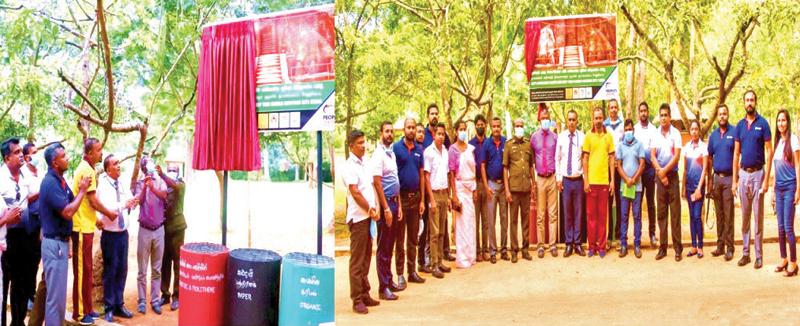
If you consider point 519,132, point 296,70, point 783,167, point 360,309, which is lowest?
point 360,309

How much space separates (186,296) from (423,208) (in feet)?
5.08

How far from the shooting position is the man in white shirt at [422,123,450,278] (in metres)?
4.67

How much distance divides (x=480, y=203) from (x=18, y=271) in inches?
115

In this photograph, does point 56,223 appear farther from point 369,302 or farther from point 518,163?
point 518,163

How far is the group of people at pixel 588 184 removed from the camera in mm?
4379

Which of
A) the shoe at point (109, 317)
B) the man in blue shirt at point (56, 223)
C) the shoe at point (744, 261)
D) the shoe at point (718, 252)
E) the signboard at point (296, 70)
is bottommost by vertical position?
the shoe at point (109, 317)

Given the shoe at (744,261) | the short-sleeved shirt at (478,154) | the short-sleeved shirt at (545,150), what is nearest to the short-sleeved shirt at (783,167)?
the shoe at (744,261)

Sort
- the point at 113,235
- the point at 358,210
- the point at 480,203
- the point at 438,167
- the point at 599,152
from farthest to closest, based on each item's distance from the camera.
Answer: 1. the point at 480,203
2. the point at 599,152
3. the point at 438,167
4. the point at 113,235
5. the point at 358,210

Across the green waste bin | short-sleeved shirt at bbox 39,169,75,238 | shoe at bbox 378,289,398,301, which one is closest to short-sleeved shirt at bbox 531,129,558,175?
shoe at bbox 378,289,398,301

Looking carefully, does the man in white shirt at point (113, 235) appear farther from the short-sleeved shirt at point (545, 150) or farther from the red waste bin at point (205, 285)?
the short-sleeved shirt at point (545, 150)

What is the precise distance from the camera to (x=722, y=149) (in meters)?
4.65

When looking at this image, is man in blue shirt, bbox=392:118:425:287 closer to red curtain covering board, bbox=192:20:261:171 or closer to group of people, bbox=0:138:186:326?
red curtain covering board, bbox=192:20:261:171

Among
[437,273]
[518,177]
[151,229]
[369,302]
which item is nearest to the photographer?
[369,302]

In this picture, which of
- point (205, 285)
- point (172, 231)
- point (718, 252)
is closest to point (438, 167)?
point (172, 231)
